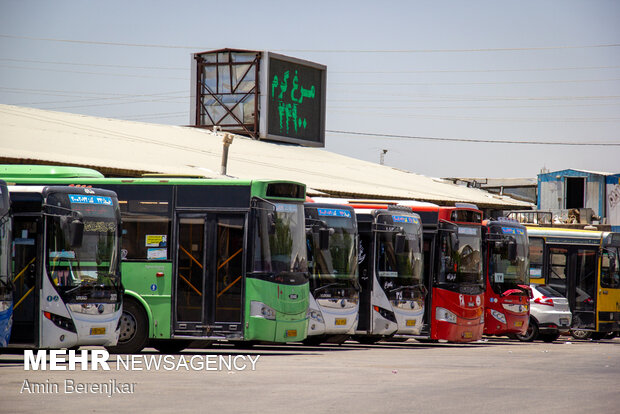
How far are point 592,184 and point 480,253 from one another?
4298cm

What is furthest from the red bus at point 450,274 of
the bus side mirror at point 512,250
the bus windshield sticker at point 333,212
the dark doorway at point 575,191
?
the dark doorway at point 575,191

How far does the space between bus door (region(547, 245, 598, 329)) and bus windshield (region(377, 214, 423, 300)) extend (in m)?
7.55

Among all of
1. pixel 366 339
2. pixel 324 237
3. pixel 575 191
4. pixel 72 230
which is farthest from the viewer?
pixel 575 191

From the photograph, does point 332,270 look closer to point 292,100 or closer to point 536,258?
point 536,258

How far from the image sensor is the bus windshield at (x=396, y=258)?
880 inches

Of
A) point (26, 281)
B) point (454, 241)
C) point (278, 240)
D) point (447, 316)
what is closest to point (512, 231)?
point (454, 241)

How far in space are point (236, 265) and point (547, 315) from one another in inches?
458

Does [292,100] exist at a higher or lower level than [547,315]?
higher

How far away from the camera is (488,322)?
83.6 ft

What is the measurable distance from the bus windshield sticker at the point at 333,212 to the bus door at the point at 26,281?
21.2 feet

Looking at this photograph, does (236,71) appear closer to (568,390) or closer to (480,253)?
(480,253)

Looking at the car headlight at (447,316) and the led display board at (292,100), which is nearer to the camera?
the car headlight at (447,316)

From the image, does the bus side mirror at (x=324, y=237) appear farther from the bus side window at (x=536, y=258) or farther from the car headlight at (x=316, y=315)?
the bus side window at (x=536, y=258)

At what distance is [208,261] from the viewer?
60.7 ft
